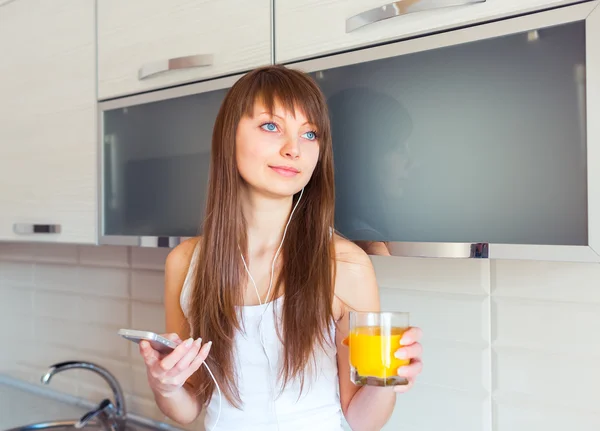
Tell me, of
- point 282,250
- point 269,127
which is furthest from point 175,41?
point 282,250

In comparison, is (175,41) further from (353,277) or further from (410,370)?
(410,370)

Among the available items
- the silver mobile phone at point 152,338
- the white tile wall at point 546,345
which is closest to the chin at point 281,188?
the silver mobile phone at point 152,338

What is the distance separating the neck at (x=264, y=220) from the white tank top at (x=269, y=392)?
0.13 meters

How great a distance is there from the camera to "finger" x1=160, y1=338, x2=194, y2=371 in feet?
2.83

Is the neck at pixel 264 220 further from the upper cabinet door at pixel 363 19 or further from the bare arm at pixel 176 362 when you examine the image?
the upper cabinet door at pixel 363 19

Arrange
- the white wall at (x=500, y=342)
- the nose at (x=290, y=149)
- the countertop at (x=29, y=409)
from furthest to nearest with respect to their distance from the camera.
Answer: the countertop at (x=29, y=409) < the white wall at (x=500, y=342) < the nose at (x=290, y=149)

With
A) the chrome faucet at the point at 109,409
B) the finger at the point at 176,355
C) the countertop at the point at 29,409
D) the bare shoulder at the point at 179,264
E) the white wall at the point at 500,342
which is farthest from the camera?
the countertop at the point at 29,409

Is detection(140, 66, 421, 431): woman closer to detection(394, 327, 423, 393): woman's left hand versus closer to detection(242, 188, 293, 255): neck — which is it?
detection(242, 188, 293, 255): neck

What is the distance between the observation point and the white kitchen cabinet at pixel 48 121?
1445mm

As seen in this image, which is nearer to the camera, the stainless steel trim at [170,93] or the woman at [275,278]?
the woman at [275,278]

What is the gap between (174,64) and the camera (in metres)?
1.21

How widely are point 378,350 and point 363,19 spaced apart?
53 cm

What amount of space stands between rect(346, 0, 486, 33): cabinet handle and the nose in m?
0.21

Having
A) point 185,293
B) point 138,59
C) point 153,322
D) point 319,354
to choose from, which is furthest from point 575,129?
point 153,322
